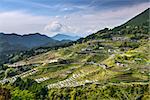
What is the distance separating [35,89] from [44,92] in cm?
1412

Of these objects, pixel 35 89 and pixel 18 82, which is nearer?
pixel 35 89

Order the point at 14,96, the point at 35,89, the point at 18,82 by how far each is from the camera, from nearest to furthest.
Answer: the point at 14,96, the point at 35,89, the point at 18,82

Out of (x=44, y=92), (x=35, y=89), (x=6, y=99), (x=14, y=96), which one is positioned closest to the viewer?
(x=6, y=99)

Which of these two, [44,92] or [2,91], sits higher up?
[2,91]

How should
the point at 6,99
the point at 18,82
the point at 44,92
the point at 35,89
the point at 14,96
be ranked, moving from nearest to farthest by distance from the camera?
the point at 6,99
the point at 14,96
the point at 35,89
the point at 44,92
the point at 18,82

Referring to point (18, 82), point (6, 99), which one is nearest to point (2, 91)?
point (6, 99)

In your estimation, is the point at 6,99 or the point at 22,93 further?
the point at 22,93

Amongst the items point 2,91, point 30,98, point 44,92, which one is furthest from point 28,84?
point 2,91

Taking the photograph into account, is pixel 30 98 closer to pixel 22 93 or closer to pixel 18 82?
pixel 22 93

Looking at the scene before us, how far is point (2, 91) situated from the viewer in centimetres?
8606

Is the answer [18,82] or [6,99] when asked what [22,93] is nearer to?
[6,99]

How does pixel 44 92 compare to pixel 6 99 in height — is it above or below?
below

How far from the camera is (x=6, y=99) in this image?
85.6 m

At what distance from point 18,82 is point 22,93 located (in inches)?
2599
